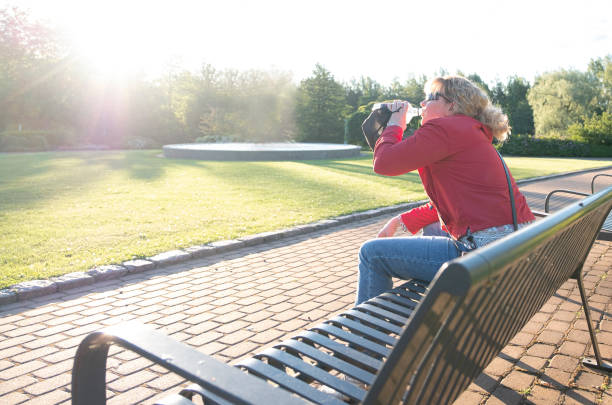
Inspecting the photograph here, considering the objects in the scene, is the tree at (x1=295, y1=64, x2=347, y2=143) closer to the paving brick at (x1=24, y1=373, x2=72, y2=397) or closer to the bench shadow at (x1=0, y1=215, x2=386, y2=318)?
the bench shadow at (x1=0, y1=215, x2=386, y2=318)

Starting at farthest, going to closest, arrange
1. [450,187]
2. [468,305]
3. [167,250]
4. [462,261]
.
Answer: [167,250]
[450,187]
[468,305]
[462,261]

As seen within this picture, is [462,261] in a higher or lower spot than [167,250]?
higher

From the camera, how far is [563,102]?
48469mm

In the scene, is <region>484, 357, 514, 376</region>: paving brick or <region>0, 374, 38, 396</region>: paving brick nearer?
<region>0, 374, 38, 396</region>: paving brick

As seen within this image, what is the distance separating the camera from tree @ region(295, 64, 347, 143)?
40562 mm

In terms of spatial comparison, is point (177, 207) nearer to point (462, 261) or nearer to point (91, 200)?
point (91, 200)

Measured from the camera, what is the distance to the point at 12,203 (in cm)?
884

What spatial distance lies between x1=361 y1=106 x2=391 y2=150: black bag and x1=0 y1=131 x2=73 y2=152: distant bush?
3025 centimetres

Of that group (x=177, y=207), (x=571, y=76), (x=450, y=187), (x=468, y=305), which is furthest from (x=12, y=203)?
(x=571, y=76)

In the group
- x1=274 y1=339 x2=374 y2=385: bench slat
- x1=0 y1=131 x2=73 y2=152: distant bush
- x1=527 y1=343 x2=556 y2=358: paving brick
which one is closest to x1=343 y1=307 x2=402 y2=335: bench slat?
x1=274 y1=339 x2=374 y2=385: bench slat

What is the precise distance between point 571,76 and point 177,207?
53.2 metres

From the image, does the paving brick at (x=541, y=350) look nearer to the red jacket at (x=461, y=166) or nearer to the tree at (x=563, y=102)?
the red jacket at (x=461, y=166)

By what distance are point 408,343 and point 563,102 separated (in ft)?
180

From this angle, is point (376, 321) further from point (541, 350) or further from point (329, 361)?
point (541, 350)
